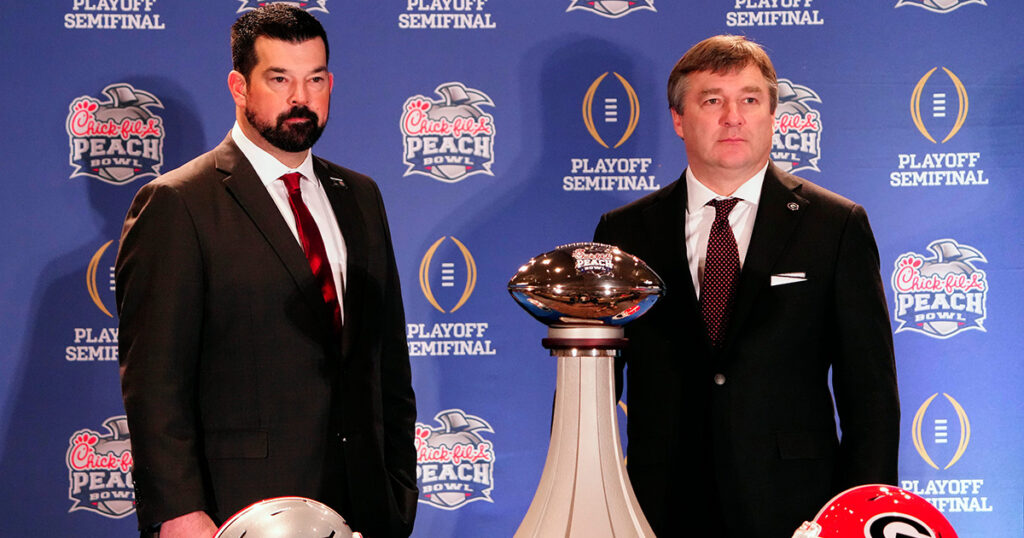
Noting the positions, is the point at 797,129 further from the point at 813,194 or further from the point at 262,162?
the point at 262,162

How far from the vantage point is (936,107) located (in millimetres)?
3301

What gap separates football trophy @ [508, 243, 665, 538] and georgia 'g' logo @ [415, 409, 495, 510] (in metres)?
2.16

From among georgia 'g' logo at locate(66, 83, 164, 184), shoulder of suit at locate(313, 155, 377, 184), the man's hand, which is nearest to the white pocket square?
shoulder of suit at locate(313, 155, 377, 184)

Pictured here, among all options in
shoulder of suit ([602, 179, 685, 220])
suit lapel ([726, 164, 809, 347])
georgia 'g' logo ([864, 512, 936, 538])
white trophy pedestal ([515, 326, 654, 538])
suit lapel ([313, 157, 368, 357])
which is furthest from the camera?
shoulder of suit ([602, 179, 685, 220])

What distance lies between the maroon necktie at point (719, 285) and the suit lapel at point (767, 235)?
0.04 m

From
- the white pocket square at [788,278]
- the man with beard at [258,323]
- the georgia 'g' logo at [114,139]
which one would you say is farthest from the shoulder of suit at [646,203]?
the georgia 'g' logo at [114,139]

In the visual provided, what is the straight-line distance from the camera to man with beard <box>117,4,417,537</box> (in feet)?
6.23

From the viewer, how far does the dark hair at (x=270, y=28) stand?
2129mm

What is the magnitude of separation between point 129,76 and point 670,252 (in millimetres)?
2137

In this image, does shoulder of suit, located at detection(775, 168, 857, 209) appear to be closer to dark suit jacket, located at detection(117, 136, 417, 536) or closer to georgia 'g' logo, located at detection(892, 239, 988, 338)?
dark suit jacket, located at detection(117, 136, 417, 536)

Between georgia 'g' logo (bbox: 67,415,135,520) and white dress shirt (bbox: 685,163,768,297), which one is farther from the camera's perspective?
georgia 'g' logo (bbox: 67,415,135,520)

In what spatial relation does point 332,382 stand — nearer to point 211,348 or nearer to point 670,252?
point 211,348

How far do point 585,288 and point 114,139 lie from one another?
266cm

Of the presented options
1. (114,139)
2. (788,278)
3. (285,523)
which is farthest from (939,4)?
(285,523)
